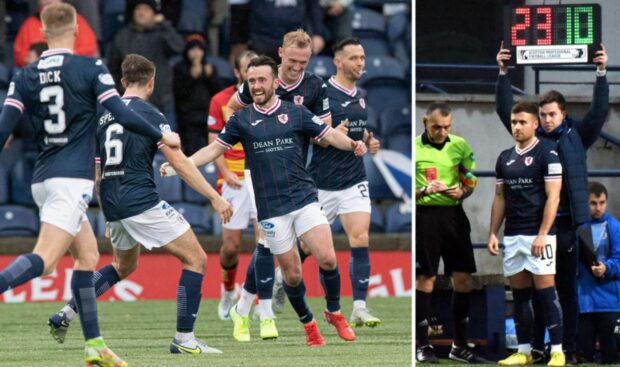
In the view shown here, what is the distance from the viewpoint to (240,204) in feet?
34.8

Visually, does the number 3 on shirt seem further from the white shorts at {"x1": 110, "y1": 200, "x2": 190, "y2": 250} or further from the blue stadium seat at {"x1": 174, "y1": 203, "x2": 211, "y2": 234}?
the blue stadium seat at {"x1": 174, "y1": 203, "x2": 211, "y2": 234}

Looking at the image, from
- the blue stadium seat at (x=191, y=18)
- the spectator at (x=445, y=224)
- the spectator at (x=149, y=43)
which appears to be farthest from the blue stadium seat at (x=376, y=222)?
the spectator at (x=445, y=224)

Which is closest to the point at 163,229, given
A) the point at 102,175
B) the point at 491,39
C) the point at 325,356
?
the point at 102,175

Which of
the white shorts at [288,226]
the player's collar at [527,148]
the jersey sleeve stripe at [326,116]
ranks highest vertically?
Result: the jersey sleeve stripe at [326,116]

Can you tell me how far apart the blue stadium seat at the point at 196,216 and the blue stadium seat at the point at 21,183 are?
1.49 metres

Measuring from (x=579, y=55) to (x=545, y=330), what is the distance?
180 cm

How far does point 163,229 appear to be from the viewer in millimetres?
7449

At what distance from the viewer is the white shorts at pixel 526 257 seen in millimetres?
8273

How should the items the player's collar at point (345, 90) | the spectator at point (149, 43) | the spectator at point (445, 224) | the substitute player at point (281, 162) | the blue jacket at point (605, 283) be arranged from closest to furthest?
the substitute player at point (281, 162) → the blue jacket at point (605, 283) → the spectator at point (445, 224) → the player's collar at point (345, 90) → the spectator at point (149, 43)

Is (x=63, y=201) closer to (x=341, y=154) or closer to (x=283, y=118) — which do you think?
(x=283, y=118)

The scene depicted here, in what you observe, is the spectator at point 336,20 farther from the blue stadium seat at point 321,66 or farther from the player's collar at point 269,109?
the player's collar at point 269,109

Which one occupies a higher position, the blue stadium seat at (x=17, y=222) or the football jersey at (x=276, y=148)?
the football jersey at (x=276, y=148)

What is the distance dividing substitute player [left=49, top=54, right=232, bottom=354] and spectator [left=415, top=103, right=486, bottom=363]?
5.82 ft

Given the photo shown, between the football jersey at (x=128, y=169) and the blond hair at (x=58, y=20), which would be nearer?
the blond hair at (x=58, y=20)
